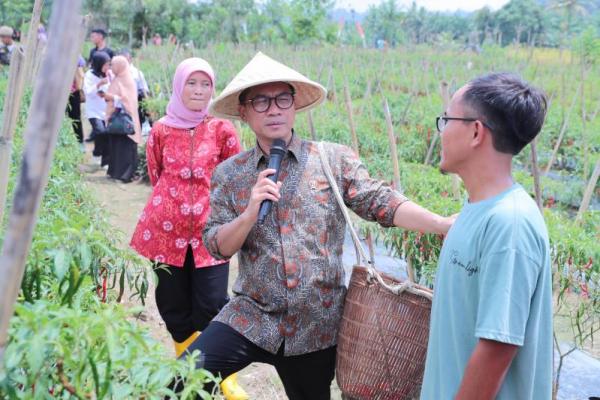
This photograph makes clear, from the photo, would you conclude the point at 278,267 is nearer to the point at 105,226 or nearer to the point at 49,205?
the point at 105,226

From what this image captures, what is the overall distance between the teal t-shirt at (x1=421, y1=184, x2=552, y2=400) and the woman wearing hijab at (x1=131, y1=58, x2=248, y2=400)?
5.56ft

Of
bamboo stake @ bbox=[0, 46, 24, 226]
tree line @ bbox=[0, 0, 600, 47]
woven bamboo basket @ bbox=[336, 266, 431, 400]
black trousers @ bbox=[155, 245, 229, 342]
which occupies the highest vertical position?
tree line @ bbox=[0, 0, 600, 47]

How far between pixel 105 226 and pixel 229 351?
0.65 metres

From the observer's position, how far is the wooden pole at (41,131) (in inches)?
33.0

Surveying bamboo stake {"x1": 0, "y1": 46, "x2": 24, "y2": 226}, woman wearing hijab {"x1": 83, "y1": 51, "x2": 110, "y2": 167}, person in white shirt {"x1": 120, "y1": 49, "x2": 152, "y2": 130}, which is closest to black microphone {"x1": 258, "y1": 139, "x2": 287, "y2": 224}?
bamboo stake {"x1": 0, "y1": 46, "x2": 24, "y2": 226}

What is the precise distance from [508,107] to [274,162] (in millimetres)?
779

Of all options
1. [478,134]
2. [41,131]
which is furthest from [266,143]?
[41,131]

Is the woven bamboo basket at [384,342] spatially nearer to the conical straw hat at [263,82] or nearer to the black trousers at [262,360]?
the black trousers at [262,360]

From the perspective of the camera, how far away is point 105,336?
1.05 metres

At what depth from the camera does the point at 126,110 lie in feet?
25.7

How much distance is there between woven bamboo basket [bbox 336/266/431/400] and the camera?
2.02 m

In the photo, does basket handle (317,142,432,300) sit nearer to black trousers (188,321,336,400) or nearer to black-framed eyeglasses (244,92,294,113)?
black-framed eyeglasses (244,92,294,113)

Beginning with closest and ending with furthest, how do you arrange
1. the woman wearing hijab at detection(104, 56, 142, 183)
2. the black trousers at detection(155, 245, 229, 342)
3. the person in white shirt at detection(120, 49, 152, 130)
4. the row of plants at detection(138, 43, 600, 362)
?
the row of plants at detection(138, 43, 600, 362) → the black trousers at detection(155, 245, 229, 342) → the woman wearing hijab at detection(104, 56, 142, 183) → the person in white shirt at detection(120, 49, 152, 130)

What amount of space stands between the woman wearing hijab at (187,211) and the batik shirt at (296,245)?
3.09ft
